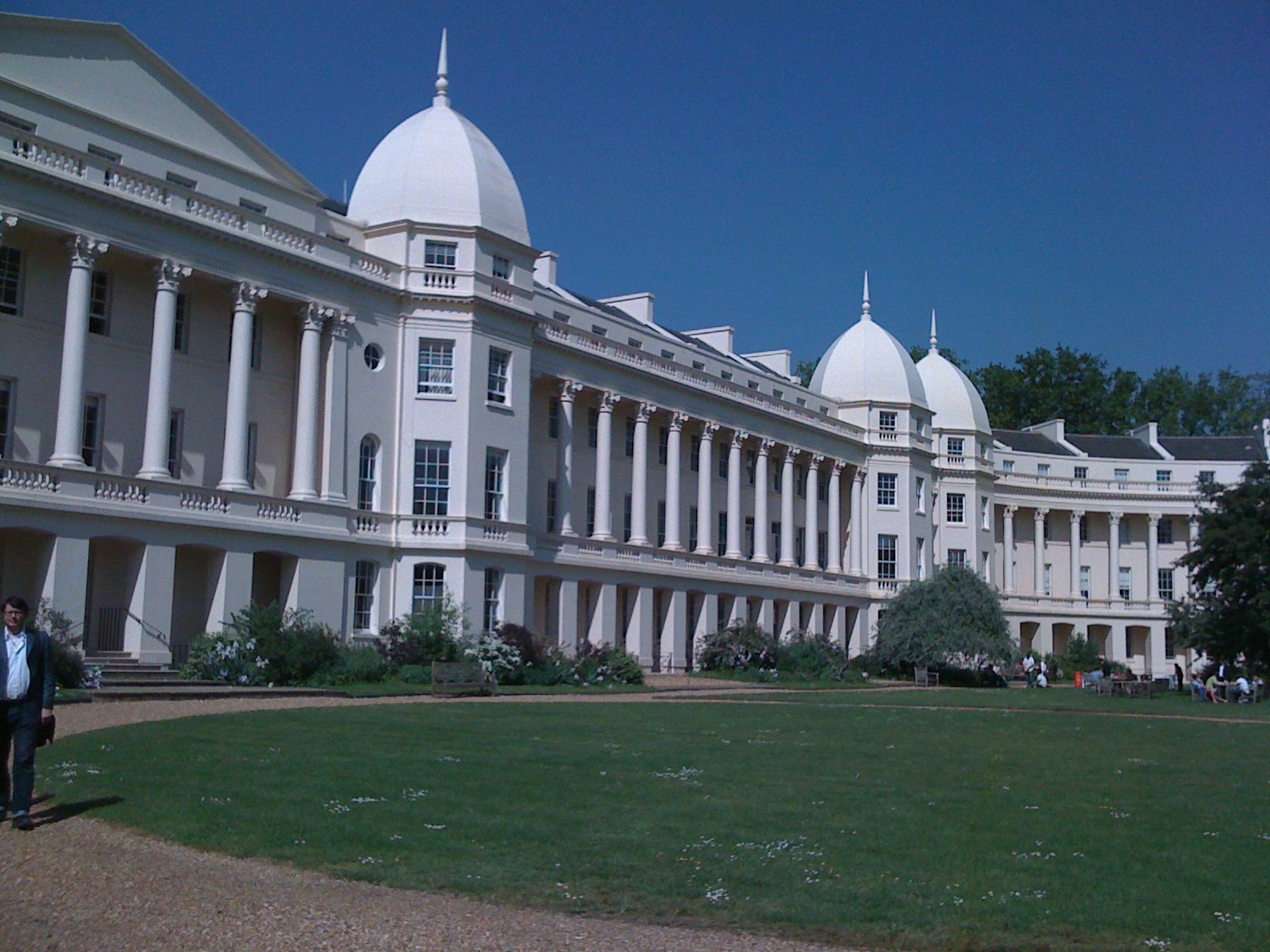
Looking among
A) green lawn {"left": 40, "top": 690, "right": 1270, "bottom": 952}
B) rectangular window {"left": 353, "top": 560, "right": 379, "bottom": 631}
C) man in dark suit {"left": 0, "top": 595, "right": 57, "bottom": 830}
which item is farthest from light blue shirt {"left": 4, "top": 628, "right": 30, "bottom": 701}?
rectangular window {"left": 353, "top": 560, "right": 379, "bottom": 631}

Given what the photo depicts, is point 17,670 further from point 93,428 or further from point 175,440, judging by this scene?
point 175,440

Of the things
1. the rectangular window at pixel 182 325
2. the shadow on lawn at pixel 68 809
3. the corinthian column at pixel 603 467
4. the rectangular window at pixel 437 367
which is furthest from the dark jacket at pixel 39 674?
the corinthian column at pixel 603 467

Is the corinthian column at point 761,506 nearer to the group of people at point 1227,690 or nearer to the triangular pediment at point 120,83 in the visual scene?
the group of people at point 1227,690

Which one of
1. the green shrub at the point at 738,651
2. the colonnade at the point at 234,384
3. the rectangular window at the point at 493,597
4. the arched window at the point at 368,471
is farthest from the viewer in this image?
the green shrub at the point at 738,651

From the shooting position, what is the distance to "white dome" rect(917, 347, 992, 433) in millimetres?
79938

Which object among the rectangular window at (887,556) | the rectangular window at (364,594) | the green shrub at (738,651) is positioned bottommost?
the green shrub at (738,651)

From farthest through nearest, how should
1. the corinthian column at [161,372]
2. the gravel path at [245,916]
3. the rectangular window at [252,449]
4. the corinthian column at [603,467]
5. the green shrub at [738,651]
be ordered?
the green shrub at [738,651] < the corinthian column at [603,467] < the rectangular window at [252,449] < the corinthian column at [161,372] < the gravel path at [245,916]

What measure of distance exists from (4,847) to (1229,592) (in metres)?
46.9

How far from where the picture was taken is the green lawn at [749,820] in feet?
31.6

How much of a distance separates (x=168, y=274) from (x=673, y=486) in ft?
84.6

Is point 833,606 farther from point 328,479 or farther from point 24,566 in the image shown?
point 24,566

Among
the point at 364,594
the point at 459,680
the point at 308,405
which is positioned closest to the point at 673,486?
the point at 364,594

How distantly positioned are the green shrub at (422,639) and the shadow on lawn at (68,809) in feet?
81.5

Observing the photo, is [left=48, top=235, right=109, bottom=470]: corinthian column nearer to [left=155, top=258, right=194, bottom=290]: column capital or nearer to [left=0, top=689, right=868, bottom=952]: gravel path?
[left=155, top=258, right=194, bottom=290]: column capital
